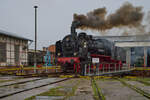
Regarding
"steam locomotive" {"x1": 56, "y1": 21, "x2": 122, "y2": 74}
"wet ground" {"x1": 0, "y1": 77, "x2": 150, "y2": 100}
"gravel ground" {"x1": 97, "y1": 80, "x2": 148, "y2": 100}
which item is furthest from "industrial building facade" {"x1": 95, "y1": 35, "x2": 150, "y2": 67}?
"wet ground" {"x1": 0, "y1": 77, "x2": 150, "y2": 100}

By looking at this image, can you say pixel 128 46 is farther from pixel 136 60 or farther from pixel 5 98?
pixel 5 98

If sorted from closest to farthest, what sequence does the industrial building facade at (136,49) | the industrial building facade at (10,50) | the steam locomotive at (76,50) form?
the steam locomotive at (76,50) → the industrial building facade at (10,50) → the industrial building facade at (136,49)

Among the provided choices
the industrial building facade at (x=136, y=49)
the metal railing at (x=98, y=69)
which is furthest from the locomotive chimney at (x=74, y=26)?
the industrial building facade at (x=136, y=49)

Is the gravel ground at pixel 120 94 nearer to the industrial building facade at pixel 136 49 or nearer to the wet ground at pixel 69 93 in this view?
the wet ground at pixel 69 93

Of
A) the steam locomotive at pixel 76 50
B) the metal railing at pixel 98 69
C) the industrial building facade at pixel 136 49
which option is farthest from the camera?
the industrial building facade at pixel 136 49

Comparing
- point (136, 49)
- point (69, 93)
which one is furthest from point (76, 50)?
point (136, 49)

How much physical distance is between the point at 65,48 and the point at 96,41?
11.4ft

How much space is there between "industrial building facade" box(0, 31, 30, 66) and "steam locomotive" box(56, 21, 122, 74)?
9.87 m

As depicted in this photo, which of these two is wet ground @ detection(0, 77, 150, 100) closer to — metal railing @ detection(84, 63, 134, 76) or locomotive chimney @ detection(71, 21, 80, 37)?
metal railing @ detection(84, 63, 134, 76)

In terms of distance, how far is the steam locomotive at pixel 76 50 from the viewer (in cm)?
1634

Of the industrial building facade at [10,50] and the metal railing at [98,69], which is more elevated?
the industrial building facade at [10,50]

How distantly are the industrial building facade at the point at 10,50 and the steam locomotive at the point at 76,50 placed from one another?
987 centimetres

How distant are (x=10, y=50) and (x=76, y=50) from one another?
51.3 feet

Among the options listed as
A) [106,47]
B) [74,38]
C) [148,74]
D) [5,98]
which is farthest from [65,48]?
[148,74]
